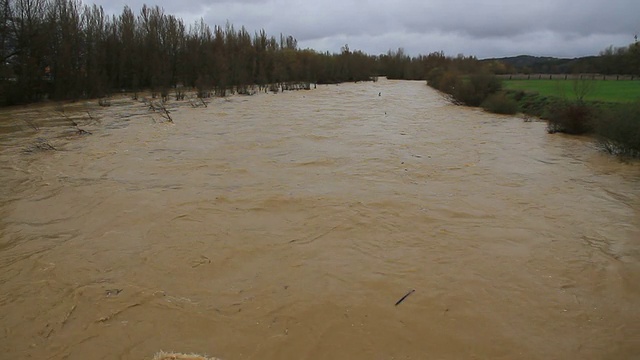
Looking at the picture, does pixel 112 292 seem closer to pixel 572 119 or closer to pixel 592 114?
pixel 572 119

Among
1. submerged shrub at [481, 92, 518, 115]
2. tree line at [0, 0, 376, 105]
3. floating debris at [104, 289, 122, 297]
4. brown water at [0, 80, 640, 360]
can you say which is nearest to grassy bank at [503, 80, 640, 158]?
submerged shrub at [481, 92, 518, 115]

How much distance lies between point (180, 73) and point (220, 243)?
35645 millimetres

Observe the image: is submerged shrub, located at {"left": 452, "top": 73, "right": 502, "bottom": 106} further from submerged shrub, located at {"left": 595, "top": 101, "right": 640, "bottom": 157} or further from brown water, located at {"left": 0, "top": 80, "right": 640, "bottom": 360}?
brown water, located at {"left": 0, "top": 80, "right": 640, "bottom": 360}

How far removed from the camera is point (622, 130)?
41.0 ft

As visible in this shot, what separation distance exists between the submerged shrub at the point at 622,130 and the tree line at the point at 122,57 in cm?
2410

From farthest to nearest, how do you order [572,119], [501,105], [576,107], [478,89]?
[478,89] < [501,105] < [576,107] < [572,119]

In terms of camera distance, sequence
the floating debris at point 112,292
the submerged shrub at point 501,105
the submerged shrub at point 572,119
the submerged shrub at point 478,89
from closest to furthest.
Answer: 1. the floating debris at point 112,292
2. the submerged shrub at point 572,119
3. the submerged shrub at point 501,105
4. the submerged shrub at point 478,89

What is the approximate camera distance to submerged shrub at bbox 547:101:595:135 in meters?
16.9

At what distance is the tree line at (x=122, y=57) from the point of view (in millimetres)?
24375

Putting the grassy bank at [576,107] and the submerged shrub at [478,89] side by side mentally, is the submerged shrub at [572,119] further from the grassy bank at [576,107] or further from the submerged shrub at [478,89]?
the submerged shrub at [478,89]

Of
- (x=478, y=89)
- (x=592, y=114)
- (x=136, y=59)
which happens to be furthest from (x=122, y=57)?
(x=592, y=114)

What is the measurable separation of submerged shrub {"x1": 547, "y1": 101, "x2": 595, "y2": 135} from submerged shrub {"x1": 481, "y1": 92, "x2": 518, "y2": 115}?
5.89 m

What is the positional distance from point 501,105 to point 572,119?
6.67 m

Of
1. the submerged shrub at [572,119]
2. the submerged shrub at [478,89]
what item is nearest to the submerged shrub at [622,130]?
the submerged shrub at [572,119]
